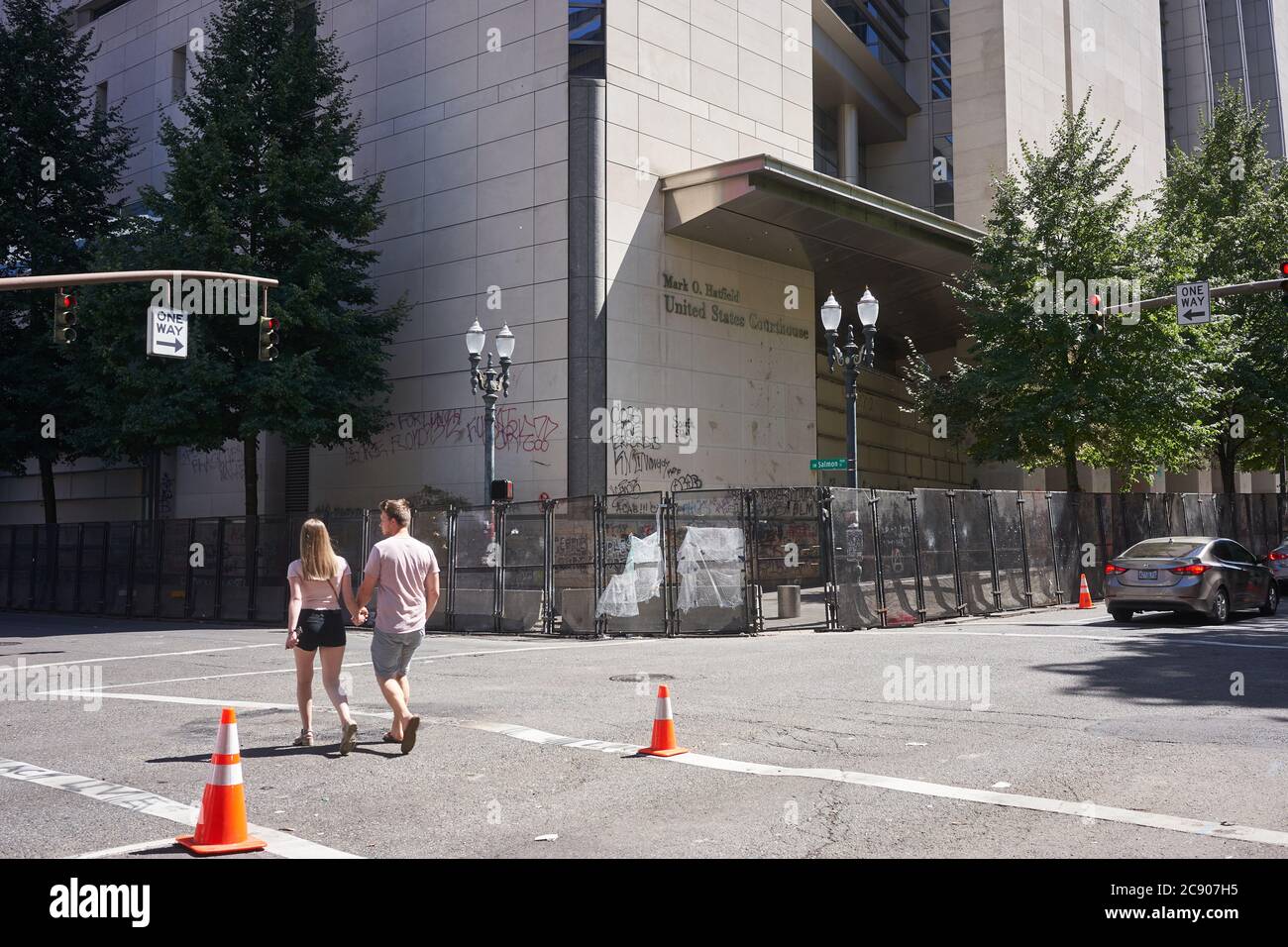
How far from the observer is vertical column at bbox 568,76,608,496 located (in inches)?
1099

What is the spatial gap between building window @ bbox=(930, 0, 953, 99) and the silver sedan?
97.1ft

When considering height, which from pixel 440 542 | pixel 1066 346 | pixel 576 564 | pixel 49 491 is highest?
pixel 1066 346

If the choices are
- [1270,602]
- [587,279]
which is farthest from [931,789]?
[587,279]

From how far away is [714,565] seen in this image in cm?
1967

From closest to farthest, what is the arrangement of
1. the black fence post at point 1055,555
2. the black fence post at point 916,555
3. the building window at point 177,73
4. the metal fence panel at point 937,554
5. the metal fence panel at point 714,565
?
the metal fence panel at point 714,565 < the black fence post at point 916,555 < the metal fence panel at point 937,554 < the black fence post at point 1055,555 < the building window at point 177,73

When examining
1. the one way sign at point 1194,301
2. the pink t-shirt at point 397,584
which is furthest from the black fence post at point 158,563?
the one way sign at point 1194,301

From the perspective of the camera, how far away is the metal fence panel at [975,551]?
72.7ft

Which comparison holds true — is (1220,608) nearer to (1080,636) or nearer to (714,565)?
(1080,636)

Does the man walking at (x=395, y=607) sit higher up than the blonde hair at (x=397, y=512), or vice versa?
the blonde hair at (x=397, y=512)

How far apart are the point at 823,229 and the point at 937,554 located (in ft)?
40.9

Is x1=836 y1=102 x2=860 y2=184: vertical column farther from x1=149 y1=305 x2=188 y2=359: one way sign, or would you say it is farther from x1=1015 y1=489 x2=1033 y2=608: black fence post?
x1=149 y1=305 x2=188 y2=359: one way sign

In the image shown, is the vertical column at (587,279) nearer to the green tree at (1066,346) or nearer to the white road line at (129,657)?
the green tree at (1066,346)

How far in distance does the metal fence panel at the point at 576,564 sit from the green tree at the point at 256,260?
Result: 9257mm
